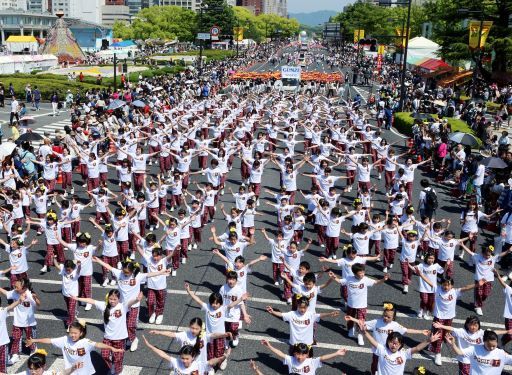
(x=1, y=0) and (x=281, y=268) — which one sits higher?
(x=1, y=0)

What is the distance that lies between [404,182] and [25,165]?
12.7 m

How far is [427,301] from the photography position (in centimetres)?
1086

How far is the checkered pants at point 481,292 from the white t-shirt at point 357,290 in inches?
116

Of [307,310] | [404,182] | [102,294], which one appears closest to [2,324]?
[102,294]

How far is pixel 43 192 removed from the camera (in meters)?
14.5

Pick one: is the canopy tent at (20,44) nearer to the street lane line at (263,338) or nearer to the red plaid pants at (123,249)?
the red plaid pants at (123,249)

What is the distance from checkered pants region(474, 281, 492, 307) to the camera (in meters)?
11.3

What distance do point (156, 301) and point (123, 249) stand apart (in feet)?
8.20

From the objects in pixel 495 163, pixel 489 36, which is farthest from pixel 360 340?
pixel 489 36

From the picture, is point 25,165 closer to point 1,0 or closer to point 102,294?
point 102,294

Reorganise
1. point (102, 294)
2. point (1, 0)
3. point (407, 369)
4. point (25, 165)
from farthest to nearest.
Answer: point (1, 0), point (25, 165), point (102, 294), point (407, 369)

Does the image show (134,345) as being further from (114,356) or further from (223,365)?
(223,365)

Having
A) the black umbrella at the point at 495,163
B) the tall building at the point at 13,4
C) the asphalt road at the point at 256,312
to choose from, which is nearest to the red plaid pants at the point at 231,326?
the asphalt road at the point at 256,312

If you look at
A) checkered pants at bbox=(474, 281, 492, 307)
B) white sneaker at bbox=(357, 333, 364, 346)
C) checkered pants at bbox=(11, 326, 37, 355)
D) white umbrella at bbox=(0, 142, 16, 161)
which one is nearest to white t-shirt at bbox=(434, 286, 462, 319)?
white sneaker at bbox=(357, 333, 364, 346)
